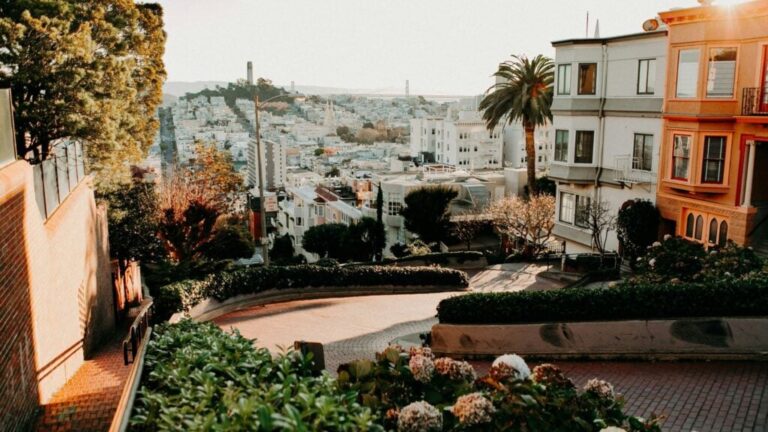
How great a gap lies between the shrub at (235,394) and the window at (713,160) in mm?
21389

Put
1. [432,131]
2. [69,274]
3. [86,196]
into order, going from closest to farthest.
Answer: [69,274]
[86,196]
[432,131]

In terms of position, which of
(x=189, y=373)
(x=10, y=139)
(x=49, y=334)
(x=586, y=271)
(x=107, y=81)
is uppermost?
(x=107, y=81)

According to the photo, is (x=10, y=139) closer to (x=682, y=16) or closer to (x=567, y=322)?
(x=567, y=322)

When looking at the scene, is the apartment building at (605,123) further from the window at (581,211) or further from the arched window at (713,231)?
the arched window at (713,231)

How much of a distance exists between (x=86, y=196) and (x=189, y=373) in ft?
50.7

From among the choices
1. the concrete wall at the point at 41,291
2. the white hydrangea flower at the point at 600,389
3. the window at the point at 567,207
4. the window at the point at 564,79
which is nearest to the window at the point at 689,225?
the window at the point at 567,207

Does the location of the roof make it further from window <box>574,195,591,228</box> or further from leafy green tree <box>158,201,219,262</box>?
leafy green tree <box>158,201,219,262</box>

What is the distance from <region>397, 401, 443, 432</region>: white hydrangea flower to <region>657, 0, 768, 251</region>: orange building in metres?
20.7

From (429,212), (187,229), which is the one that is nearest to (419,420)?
(187,229)

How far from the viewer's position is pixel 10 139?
1005cm

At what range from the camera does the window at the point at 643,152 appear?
89.8 ft

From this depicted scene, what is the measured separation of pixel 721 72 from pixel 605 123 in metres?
6.76

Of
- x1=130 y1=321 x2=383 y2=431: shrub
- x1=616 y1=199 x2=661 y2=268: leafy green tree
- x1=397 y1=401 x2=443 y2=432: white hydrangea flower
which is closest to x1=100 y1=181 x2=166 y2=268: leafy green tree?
x1=616 y1=199 x2=661 y2=268: leafy green tree

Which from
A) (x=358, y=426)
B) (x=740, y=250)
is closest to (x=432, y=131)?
(x=740, y=250)
